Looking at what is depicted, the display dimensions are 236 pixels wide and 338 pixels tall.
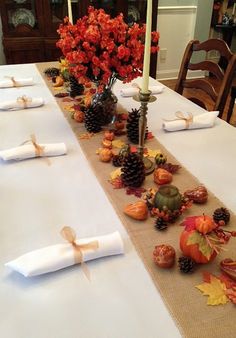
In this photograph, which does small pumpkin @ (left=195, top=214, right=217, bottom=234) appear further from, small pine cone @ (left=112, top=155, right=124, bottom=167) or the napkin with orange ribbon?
the napkin with orange ribbon

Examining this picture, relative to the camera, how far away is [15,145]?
3.77 ft

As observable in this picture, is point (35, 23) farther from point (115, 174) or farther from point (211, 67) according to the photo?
point (115, 174)

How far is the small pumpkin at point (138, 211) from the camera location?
79 centimetres

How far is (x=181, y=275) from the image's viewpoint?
648 millimetres

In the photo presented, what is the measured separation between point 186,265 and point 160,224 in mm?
140

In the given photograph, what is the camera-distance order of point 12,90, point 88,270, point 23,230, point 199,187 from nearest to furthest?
point 88,270 → point 23,230 → point 199,187 → point 12,90

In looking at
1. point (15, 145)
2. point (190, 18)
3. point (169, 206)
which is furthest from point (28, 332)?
point (190, 18)

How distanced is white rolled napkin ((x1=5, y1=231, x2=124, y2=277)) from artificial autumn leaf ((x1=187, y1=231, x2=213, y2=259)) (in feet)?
0.52

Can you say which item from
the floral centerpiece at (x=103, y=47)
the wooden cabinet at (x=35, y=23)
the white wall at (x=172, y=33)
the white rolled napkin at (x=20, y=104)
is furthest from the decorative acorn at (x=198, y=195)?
the white wall at (x=172, y=33)

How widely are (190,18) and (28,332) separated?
4.05 m

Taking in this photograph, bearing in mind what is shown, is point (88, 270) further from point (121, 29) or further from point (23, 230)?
point (121, 29)

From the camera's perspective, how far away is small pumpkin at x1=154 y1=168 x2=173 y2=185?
93 centimetres

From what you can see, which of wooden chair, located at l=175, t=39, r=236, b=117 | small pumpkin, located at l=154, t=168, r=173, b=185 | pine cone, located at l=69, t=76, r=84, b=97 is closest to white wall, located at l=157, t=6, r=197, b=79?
wooden chair, located at l=175, t=39, r=236, b=117

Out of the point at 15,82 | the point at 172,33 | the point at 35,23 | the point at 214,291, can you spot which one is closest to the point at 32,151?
the point at 214,291
